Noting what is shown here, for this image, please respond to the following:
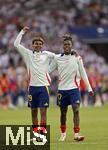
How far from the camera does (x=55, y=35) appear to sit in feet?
159

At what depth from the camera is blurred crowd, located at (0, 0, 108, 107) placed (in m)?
42.8

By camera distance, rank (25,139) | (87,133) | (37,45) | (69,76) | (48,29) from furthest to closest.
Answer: (48,29) → (87,133) → (69,76) → (37,45) → (25,139)

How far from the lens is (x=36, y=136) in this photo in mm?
18375

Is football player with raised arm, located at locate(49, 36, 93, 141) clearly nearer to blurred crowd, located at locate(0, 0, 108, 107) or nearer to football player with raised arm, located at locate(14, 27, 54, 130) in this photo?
football player with raised arm, located at locate(14, 27, 54, 130)

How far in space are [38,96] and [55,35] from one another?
2953cm

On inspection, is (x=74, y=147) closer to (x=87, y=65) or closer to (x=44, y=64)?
(x=44, y=64)

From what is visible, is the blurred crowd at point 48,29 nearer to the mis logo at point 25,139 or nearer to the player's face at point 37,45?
the player's face at point 37,45

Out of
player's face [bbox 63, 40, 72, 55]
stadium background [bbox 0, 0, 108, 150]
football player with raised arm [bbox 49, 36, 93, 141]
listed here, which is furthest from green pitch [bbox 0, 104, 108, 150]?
stadium background [bbox 0, 0, 108, 150]

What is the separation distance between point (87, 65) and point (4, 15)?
20.0 feet

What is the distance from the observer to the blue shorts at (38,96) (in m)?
18.9

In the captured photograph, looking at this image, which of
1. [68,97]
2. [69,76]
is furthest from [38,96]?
[69,76]

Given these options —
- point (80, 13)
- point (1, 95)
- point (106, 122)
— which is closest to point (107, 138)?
point (106, 122)

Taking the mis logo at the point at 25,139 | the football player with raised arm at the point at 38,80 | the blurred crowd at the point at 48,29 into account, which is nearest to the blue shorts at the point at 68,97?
the football player with raised arm at the point at 38,80

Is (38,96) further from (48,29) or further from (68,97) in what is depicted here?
(48,29)
